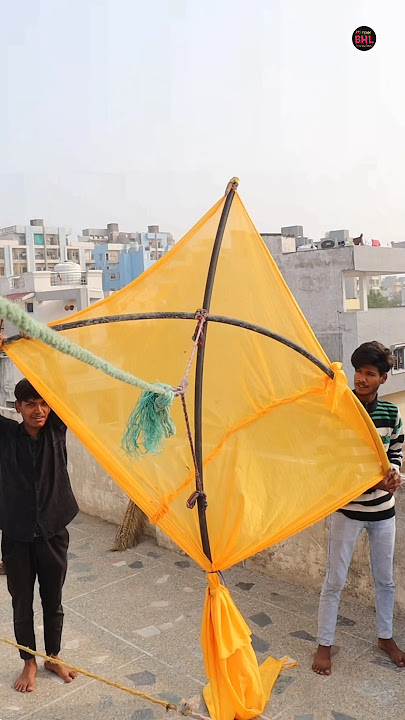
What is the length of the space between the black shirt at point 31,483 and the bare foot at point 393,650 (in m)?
1.72

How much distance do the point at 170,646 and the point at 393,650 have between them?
3.83ft

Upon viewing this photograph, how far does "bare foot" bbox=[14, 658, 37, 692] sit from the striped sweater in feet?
5.68

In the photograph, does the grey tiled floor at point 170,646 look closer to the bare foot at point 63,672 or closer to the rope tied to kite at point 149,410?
the bare foot at point 63,672

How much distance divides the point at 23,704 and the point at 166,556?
5.80 feet

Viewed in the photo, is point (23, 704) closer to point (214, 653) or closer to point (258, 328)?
point (214, 653)

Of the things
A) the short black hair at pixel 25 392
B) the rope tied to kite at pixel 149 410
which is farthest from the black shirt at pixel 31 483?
the rope tied to kite at pixel 149 410

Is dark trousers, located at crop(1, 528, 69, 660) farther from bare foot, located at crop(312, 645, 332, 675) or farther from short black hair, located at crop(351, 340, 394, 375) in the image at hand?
short black hair, located at crop(351, 340, 394, 375)

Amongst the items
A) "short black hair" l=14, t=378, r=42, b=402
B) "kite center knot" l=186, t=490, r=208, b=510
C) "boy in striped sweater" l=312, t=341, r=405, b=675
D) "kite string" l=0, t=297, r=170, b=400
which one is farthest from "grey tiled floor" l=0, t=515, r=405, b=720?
"kite string" l=0, t=297, r=170, b=400

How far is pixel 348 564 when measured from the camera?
9.73 ft

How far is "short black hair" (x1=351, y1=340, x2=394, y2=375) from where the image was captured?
2.90 meters

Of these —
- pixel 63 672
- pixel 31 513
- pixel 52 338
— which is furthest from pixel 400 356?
pixel 52 338

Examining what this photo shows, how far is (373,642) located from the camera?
10.4ft

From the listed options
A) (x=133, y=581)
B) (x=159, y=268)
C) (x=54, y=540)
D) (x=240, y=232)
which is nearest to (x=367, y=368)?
(x=240, y=232)

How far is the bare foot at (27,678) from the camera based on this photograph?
293cm
